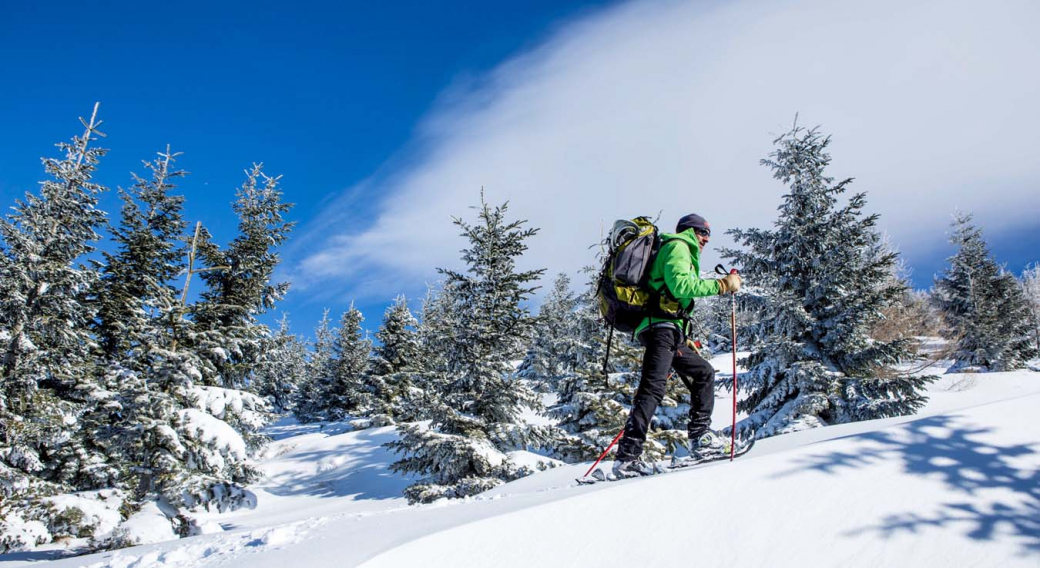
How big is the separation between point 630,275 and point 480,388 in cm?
1018

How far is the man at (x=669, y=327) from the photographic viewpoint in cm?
427

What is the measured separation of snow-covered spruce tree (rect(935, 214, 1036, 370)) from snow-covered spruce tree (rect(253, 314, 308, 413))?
1379 inches

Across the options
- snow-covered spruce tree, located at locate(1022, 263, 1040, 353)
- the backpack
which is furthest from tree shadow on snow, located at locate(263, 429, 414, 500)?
snow-covered spruce tree, located at locate(1022, 263, 1040, 353)

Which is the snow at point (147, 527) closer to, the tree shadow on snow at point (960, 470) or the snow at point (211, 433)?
the snow at point (211, 433)

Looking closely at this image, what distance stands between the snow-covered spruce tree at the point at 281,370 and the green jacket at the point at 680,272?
13.2 m

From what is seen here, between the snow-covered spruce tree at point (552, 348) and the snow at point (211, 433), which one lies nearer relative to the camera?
the snow at point (211, 433)

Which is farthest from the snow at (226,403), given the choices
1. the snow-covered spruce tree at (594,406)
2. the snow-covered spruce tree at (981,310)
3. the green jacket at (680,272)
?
the snow-covered spruce tree at (981,310)

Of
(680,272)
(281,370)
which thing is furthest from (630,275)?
(281,370)

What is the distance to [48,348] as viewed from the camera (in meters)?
12.7

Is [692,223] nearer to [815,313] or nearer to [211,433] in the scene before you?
[815,313]

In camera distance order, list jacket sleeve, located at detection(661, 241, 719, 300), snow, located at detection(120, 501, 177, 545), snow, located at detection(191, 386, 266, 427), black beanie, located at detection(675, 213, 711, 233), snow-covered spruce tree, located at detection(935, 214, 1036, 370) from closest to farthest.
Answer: jacket sleeve, located at detection(661, 241, 719, 300)
black beanie, located at detection(675, 213, 711, 233)
snow, located at detection(120, 501, 177, 545)
snow, located at detection(191, 386, 266, 427)
snow-covered spruce tree, located at detection(935, 214, 1036, 370)

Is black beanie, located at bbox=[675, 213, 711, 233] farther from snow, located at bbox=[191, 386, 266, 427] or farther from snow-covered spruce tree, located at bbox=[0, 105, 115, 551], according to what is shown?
snow-covered spruce tree, located at bbox=[0, 105, 115, 551]

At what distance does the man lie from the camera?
4.27 metres

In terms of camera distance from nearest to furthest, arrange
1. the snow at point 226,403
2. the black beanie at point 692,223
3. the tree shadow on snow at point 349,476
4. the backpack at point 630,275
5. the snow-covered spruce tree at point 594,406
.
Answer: the backpack at point 630,275 < the black beanie at point 692,223 < the snow at point 226,403 < the snow-covered spruce tree at point 594,406 < the tree shadow on snow at point 349,476
